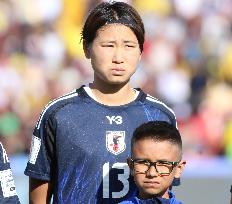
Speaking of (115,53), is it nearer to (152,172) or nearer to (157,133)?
(157,133)

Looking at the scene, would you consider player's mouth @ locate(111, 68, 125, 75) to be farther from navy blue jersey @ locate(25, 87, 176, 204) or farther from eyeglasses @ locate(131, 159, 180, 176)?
eyeglasses @ locate(131, 159, 180, 176)

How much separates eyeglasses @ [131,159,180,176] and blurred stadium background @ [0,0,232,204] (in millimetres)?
5294

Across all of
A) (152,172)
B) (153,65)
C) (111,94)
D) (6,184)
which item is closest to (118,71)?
(111,94)

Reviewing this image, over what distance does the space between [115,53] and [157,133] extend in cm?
53

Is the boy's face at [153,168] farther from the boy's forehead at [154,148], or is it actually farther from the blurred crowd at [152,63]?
the blurred crowd at [152,63]

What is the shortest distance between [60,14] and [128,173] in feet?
22.0

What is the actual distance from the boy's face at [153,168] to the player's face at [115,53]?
1.53 ft

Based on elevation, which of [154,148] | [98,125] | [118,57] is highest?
[118,57]

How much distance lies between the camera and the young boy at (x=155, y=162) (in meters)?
3.62

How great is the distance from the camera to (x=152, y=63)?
10195mm

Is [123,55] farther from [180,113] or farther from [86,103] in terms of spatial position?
[180,113]

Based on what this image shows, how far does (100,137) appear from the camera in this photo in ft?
13.5

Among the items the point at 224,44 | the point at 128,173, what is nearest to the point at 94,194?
the point at 128,173

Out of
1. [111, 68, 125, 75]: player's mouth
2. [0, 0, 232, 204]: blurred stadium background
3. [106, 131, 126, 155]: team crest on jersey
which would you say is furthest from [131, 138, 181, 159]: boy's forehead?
[0, 0, 232, 204]: blurred stadium background
